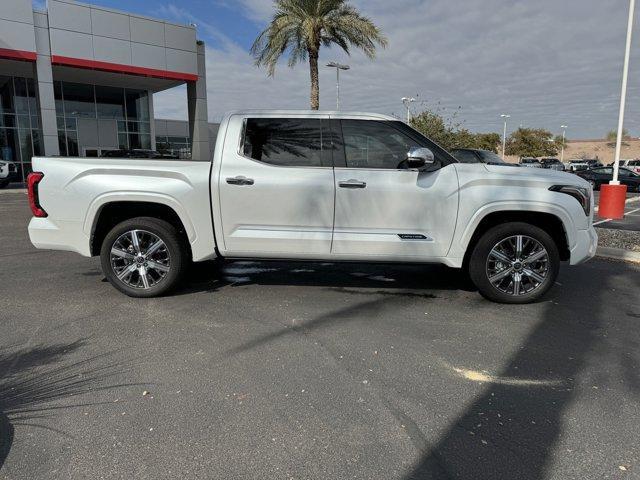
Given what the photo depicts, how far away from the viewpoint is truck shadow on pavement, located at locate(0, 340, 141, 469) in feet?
9.89

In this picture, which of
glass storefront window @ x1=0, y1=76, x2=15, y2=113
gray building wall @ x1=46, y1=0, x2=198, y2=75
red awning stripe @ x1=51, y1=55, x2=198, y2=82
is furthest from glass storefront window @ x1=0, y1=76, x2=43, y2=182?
gray building wall @ x1=46, y1=0, x2=198, y2=75

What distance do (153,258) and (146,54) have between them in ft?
77.3

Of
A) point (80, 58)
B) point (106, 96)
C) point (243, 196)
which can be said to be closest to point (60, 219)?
point (243, 196)

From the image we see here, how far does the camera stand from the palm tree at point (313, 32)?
19.6m

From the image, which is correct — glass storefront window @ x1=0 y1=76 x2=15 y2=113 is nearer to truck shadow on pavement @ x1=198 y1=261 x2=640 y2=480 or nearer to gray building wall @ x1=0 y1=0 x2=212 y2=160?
gray building wall @ x1=0 y1=0 x2=212 y2=160

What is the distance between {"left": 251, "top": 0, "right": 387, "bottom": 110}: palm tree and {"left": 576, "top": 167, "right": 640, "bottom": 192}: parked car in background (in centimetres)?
1438

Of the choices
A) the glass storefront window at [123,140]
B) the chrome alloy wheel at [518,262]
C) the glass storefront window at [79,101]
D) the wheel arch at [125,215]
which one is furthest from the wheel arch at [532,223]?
the glass storefront window at [123,140]

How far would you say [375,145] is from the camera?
520 cm

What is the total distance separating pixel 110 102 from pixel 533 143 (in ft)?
216

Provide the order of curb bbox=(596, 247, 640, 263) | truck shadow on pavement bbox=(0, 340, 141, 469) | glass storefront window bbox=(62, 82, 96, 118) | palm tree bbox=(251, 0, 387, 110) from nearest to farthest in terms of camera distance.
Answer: truck shadow on pavement bbox=(0, 340, 141, 469)
curb bbox=(596, 247, 640, 263)
palm tree bbox=(251, 0, 387, 110)
glass storefront window bbox=(62, 82, 96, 118)

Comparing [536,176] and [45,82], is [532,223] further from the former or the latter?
[45,82]

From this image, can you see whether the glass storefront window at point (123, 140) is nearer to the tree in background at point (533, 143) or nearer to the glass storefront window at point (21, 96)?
the glass storefront window at point (21, 96)

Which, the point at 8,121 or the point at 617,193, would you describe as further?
the point at 8,121

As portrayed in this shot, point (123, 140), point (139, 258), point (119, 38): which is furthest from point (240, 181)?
point (123, 140)
